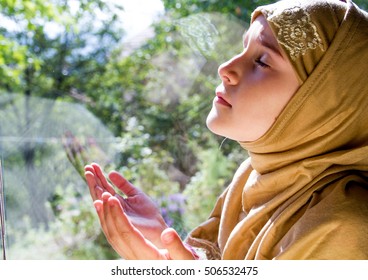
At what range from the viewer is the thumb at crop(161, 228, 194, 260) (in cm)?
93

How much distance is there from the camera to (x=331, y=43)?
37.9 inches

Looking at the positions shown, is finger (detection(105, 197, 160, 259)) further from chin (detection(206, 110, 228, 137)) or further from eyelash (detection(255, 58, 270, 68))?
eyelash (detection(255, 58, 270, 68))

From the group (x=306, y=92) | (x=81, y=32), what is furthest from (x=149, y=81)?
(x=306, y=92)

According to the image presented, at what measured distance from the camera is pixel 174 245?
93 cm

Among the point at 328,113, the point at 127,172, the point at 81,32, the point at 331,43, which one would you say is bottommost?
the point at 127,172

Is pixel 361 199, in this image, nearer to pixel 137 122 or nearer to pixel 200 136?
pixel 200 136

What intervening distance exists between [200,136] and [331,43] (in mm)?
712

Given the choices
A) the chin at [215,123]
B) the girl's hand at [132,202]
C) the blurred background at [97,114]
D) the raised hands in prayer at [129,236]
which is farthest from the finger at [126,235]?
the blurred background at [97,114]

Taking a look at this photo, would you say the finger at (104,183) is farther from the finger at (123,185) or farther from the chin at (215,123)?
the chin at (215,123)

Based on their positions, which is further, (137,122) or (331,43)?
(137,122)

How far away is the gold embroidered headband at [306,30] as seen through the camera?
966mm

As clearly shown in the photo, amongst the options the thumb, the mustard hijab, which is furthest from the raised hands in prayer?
the mustard hijab
